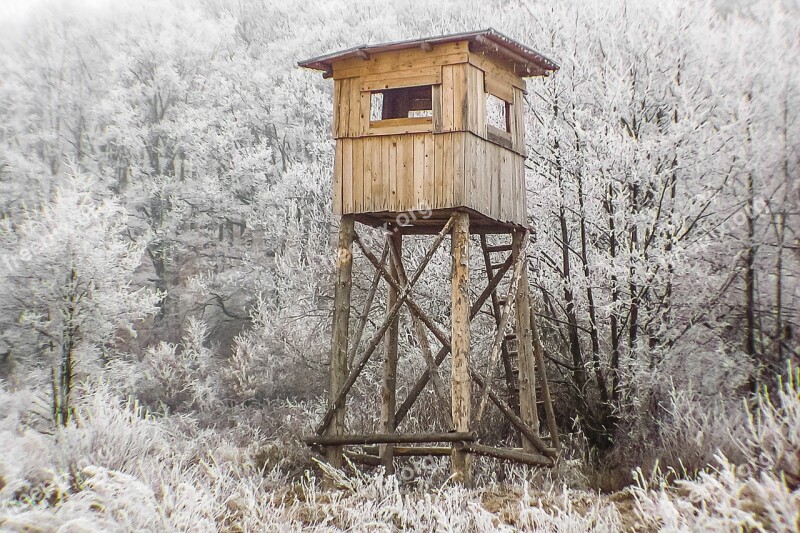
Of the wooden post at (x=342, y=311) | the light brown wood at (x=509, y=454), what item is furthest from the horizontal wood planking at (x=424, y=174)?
the light brown wood at (x=509, y=454)

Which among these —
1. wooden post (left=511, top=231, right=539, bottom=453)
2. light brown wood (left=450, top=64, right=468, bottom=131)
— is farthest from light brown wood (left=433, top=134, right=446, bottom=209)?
wooden post (left=511, top=231, right=539, bottom=453)

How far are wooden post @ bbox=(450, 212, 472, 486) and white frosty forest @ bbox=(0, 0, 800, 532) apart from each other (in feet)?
1.29

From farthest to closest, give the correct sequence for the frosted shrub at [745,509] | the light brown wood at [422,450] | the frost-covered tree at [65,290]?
the frost-covered tree at [65,290], the light brown wood at [422,450], the frosted shrub at [745,509]

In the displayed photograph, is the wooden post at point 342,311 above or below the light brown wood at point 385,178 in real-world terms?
below

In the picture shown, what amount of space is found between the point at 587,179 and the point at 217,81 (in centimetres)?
1930

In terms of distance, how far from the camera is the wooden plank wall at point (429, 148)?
8.60 m

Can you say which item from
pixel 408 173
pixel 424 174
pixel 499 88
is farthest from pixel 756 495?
pixel 499 88

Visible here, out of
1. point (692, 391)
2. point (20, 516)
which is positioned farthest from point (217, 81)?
point (20, 516)

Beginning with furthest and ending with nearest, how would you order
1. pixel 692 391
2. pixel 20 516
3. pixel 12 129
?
1. pixel 12 129
2. pixel 692 391
3. pixel 20 516

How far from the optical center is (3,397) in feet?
53.0

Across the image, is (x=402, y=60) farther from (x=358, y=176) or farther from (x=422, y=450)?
(x=422, y=450)

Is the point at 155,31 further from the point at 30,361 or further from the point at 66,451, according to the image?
the point at 66,451

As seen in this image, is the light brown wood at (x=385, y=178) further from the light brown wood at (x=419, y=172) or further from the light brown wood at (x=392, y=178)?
the light brown wood at (x=419, y=172)

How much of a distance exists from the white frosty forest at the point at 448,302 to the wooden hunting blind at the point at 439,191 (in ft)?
2.65
